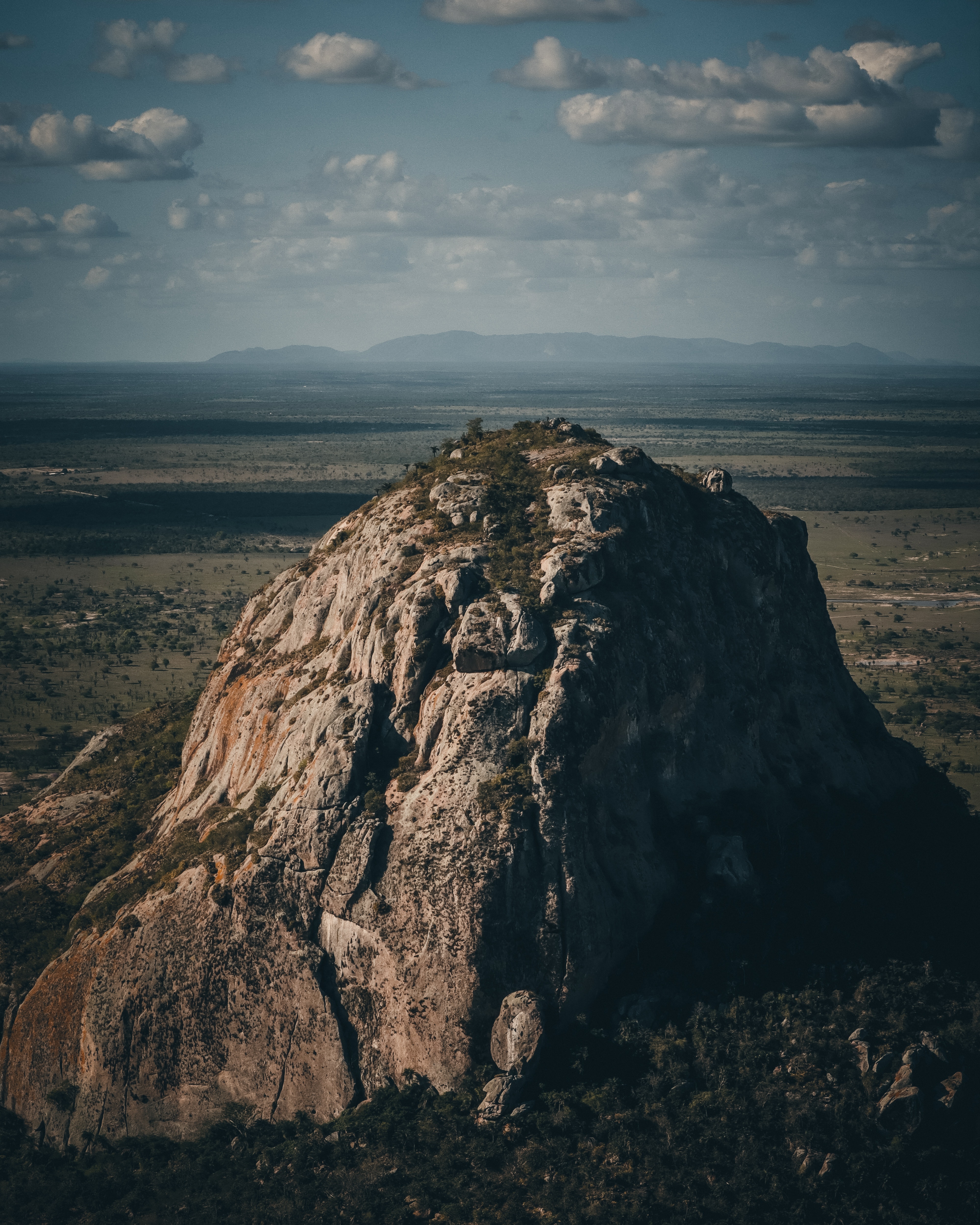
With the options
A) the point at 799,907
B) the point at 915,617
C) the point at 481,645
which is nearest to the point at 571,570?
the point at 481,645

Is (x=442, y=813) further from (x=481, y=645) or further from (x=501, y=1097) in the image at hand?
(x=501, y=1097)

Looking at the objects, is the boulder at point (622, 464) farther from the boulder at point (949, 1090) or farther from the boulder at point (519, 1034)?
the boulder at point (949, 1090)

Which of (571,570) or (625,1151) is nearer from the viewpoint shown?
(625,1151)

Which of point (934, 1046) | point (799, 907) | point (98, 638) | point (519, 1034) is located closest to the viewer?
point (519, 1034)

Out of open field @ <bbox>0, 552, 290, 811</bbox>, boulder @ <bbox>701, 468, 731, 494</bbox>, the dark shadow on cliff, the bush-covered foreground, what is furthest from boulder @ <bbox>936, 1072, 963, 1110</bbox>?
open field @ <bbox>0, 552, 290, 811</bbox>

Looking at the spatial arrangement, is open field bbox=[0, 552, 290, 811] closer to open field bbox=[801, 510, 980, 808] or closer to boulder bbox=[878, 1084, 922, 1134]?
boulder bbox=[878, 1084, 922, 1134]

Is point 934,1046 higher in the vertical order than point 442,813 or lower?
lower

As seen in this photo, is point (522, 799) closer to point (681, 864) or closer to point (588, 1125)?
point (681, 864)

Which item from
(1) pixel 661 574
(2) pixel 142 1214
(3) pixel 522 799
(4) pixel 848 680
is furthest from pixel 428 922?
(4) pixel 848 680
